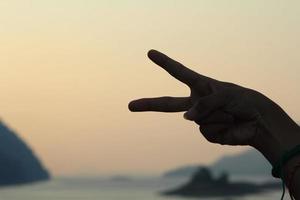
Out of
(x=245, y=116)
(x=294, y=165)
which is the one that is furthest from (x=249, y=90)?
(x=294, y=165)

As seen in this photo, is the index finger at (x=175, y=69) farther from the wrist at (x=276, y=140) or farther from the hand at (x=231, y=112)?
the wrist at (x=276, y=140)

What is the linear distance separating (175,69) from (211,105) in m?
0.09

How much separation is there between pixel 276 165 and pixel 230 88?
17 cm

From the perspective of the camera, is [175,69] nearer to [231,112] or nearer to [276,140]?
[231,112]

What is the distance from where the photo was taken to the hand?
5.11 ft

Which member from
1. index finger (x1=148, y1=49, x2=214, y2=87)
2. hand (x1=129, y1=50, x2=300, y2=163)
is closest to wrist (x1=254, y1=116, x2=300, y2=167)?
hand (x1=129, y1=50, x2=300, y2=163)

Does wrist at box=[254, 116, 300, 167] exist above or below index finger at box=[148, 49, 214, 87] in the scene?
below

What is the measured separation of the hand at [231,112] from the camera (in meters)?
1.56

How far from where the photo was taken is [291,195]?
1.63 meters

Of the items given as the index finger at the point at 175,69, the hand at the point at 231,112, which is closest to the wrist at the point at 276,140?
the hand at the point at 231,112

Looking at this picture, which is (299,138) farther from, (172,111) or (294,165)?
(172,111)

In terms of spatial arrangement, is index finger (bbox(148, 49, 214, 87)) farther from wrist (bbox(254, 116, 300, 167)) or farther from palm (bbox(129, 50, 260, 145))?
wrist (bbox(254, 116, 300, 167))

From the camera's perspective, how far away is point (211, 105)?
61.0 inches

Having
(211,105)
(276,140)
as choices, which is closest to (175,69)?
(211,105)
